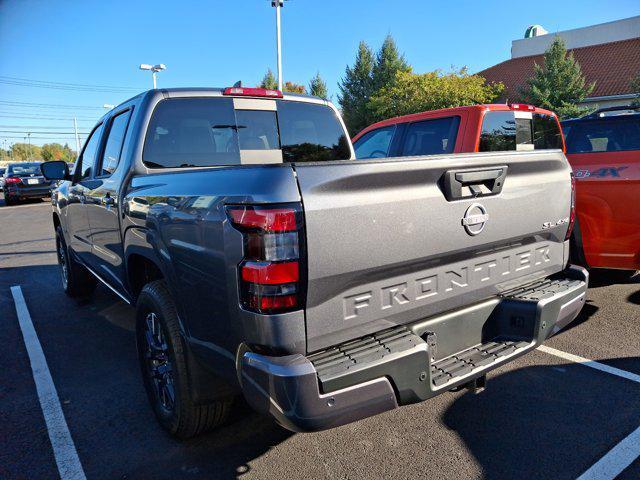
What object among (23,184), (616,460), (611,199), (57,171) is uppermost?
(57,171)

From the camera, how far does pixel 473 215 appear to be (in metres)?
2.33

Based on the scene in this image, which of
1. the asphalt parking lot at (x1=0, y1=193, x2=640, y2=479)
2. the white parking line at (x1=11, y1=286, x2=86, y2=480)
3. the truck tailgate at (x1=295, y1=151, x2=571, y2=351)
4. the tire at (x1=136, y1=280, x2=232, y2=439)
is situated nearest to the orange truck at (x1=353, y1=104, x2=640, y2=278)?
the asphalt parking lot at (x1=0, y1=193, x2=640, y2=479)

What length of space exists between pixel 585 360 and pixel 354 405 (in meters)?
2.65

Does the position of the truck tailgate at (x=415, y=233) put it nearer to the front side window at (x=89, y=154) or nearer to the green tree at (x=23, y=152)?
the front side window at (x=89, y=154)

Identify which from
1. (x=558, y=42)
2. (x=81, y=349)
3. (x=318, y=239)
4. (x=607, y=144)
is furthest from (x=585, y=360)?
(x=558, y=42)

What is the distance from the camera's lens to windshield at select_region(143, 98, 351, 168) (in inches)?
127

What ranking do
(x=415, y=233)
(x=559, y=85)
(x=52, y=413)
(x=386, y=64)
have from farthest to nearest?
1. (x=386, y=64)
2. (x=559, y=85)
3. (x=52, y=413)
4. (x=415, y=233)

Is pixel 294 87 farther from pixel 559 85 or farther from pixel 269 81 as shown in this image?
pixel 559 85

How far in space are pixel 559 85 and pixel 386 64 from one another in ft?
58.5

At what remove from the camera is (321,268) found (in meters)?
1.85

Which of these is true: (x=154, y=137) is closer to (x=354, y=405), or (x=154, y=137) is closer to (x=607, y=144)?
(x=354, y=405)

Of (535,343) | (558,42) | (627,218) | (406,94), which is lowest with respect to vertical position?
(535,343)

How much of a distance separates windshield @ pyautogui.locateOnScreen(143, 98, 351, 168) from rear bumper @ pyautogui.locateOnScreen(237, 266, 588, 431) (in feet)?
6.13

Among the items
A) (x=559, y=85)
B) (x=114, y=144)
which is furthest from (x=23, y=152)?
(x=114, y=144)
